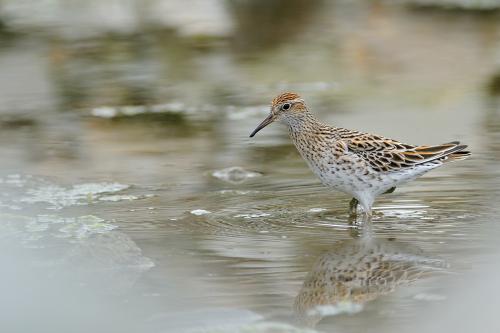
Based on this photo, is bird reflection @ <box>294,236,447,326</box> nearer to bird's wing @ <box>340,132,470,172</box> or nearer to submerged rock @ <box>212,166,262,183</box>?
bird's wing @ <box>340,132,470,172</box>

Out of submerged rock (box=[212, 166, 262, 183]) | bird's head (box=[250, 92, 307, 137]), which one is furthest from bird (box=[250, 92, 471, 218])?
submerged rock (box=[212, 166, 262, 183])

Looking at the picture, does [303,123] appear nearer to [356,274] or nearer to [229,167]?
[229,167]

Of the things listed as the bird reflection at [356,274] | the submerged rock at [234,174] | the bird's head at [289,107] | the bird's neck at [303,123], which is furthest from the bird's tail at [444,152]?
the submerged rock at [234,174]

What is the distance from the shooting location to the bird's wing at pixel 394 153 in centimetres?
980

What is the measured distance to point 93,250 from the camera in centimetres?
788

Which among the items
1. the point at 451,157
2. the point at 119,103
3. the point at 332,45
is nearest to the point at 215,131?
the point at 119,103

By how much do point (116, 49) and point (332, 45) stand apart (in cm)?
337

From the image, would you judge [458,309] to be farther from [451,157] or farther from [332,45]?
[332,45]

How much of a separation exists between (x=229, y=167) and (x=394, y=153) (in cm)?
214

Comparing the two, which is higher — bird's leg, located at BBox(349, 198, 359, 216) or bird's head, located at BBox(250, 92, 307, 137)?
bird's head, located at BBox(250, 92, 307, 137)

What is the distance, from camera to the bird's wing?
386 inches

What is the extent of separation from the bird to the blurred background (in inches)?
10.1

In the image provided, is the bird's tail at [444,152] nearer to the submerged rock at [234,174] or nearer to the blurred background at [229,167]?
the blurred background at [229,167]

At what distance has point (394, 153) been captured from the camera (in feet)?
32.3
